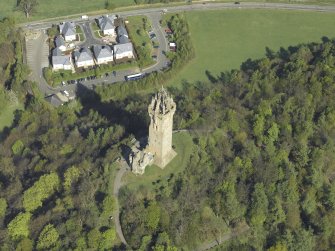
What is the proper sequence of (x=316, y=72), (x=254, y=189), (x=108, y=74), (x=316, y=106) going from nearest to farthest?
(x=254, y=189), (x=316, y=106), (x=316, y=72), (x=108, y=74)

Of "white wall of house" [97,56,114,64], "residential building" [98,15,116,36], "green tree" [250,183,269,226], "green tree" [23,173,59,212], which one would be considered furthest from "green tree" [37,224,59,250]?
"residential building" [98,15,116,36]

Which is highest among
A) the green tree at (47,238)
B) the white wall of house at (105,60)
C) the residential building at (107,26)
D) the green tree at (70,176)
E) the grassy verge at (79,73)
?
the residential building at (107,26)

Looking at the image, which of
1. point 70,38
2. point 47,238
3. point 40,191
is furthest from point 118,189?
point 70,38

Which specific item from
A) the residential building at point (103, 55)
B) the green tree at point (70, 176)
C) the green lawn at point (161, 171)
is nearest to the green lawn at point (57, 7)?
the residential building at point (103, 55)

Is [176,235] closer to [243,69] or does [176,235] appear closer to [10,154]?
[10,154]

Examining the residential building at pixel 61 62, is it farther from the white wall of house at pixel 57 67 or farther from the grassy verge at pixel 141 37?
the grassy verge at pixel 141 37

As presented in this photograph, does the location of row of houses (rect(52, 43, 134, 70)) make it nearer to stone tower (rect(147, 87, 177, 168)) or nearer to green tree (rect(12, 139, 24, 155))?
green tree (rect(12, 139, 24, 155))

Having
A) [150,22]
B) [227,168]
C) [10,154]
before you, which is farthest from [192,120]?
[150,22]

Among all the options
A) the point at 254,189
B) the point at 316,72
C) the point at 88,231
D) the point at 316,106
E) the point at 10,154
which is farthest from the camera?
the point at 316,72
